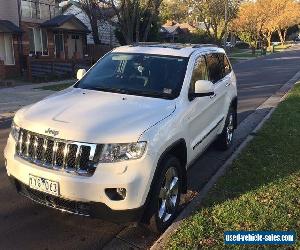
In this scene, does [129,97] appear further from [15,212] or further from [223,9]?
[223,9]

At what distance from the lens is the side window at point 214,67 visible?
6.44 metres

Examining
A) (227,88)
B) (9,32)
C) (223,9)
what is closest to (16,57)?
(9,32)

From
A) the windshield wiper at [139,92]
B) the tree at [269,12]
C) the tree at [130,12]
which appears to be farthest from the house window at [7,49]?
the tree at [269,12]

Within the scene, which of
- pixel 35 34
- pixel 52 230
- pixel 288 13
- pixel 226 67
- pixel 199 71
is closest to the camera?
pixel 52 230

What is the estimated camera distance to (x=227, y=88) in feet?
24.2

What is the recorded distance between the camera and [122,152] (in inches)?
157

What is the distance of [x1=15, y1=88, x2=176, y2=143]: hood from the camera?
13.1ft

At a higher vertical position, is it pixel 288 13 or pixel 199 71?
pixel 288 13

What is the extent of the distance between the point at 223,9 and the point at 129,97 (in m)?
44.1

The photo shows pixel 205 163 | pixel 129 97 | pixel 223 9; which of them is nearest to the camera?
pixel 129 97

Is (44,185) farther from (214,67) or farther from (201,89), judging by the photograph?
(214,67)

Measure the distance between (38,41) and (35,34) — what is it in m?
0.56

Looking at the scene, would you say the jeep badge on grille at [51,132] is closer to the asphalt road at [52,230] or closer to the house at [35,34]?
A: the asphalt road at [52,230]

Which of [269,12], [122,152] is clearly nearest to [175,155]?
[122,152]
